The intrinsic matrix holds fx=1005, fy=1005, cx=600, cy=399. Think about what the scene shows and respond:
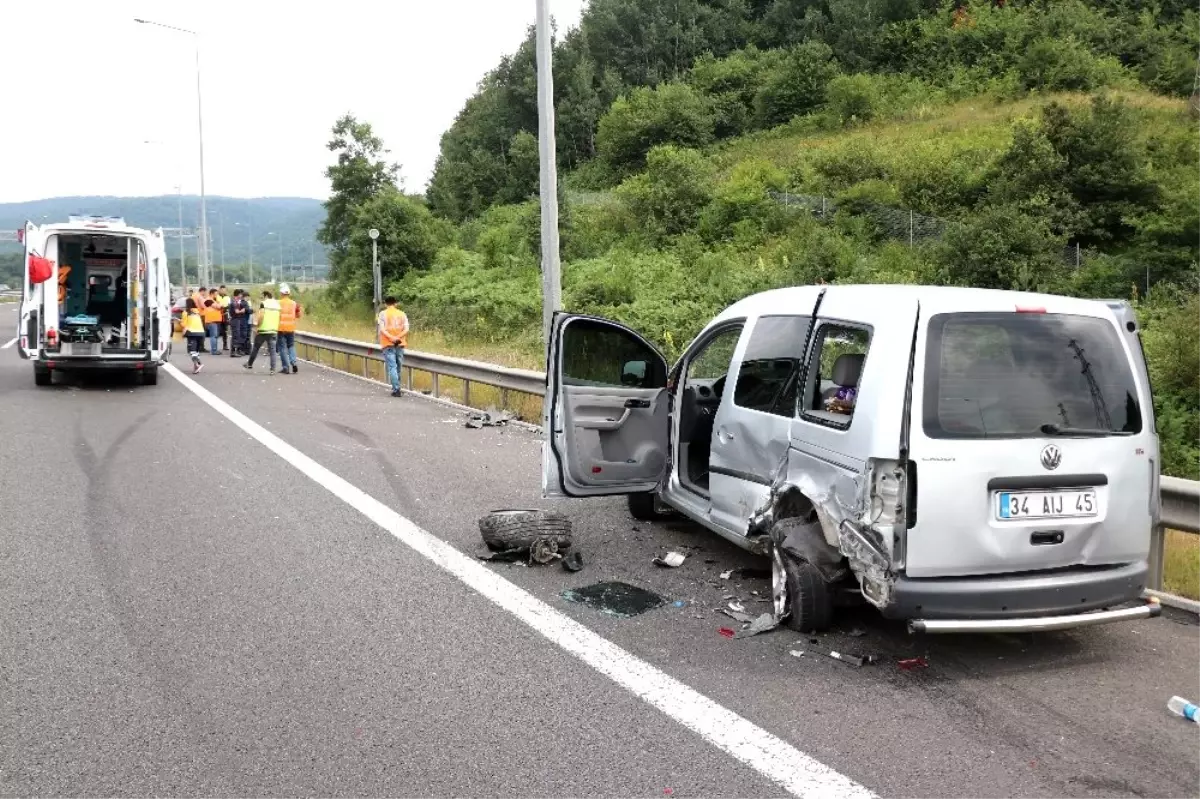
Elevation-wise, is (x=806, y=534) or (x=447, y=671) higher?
(x=806, y=534)

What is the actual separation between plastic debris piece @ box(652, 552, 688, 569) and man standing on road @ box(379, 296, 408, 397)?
10424 mm

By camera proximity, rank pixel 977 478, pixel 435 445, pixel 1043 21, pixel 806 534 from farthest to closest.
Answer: pixel 1043 21
pixel 435 445
pixel 806 534
pixel 977 478

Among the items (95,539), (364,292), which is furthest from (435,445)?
(364,292)

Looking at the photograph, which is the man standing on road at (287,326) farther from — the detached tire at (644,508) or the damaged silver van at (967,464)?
the damaged silver van at (967,464)

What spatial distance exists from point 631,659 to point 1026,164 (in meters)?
31.9

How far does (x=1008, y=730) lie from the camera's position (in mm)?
3840

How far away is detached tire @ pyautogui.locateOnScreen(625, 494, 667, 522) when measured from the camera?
735cm

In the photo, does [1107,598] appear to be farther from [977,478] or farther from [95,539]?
[95,539]

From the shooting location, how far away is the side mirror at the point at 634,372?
23.3 feet

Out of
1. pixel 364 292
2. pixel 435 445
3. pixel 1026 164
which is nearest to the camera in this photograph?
pixel 435 445

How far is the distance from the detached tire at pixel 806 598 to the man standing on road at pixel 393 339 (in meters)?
11.8

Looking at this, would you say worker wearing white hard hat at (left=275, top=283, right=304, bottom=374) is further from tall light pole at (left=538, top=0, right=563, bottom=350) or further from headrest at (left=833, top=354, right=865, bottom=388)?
headrest at (left=833, top=354, right=865, bottom=388)

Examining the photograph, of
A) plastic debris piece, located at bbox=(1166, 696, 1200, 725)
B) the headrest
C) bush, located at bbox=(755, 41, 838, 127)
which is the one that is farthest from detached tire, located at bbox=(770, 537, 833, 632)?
bush, located at bbox=(755, 41, 838, 127)

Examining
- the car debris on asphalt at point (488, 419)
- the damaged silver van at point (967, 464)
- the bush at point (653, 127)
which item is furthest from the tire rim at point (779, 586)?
the bush at point (653, 127)
